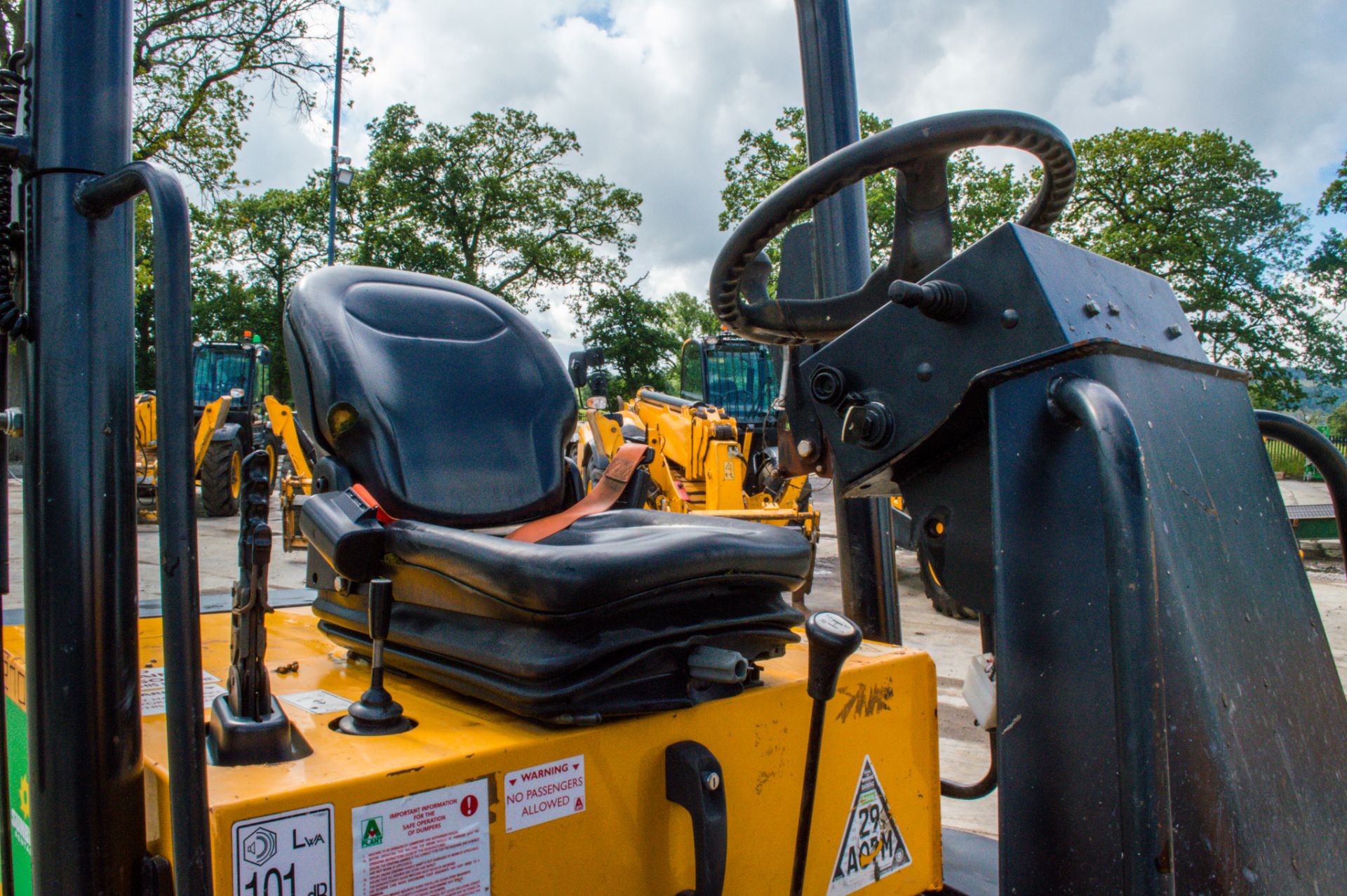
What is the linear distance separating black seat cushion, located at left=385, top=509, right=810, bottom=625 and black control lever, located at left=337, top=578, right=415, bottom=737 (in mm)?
125

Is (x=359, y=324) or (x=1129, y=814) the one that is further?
(x=359, y=324)

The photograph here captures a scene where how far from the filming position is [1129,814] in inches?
26.8

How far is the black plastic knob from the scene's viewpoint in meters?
0.99

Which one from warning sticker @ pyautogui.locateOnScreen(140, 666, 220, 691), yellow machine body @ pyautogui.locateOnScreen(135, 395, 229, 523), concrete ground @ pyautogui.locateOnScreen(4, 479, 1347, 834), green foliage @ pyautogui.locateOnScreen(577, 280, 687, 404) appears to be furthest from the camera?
green foliage @ pyautogui.locateOnScreen(577, 280, 687, 404)

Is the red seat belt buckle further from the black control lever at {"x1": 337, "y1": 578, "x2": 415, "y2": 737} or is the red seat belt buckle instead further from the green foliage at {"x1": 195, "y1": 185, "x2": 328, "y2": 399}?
the green foliage at {"x1": 195, "y1": 185, "x2": 328, "y2": 399}

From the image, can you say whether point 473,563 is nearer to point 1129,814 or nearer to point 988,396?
point 988,396

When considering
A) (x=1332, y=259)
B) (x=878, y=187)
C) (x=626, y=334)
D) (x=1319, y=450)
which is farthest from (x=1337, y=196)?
(x=1319, y=450)

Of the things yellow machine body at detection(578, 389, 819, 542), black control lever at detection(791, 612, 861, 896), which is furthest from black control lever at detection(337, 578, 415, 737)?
yellow machine body at detection(578, 389, 819, 542)

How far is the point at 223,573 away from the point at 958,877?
7.16 meters

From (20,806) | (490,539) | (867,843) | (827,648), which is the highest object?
(490,539)

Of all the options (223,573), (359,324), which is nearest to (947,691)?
(359,324)

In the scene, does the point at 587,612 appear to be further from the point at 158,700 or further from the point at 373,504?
the point at 158,700

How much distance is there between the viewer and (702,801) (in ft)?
3.79

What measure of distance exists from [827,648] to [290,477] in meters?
8.53
